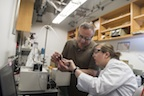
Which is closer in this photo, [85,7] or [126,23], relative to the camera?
[126,23]

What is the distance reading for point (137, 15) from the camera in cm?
245

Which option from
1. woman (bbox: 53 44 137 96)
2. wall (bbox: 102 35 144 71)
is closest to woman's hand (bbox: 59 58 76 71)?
woman (bbox: 53 44 137 96)

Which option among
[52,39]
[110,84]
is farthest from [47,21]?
[110,84]

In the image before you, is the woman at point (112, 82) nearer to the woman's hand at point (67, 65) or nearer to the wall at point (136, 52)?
the woman's hand at point (67, 65)

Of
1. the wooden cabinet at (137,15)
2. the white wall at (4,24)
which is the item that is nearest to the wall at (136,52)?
the wooden cabinet at (137,15)

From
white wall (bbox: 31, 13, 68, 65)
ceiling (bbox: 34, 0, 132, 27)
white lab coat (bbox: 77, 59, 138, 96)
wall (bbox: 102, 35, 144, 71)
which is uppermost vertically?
ceiling (bbox: 34, 0, 132, 27)

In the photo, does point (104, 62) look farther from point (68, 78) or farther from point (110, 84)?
point (68, 78)

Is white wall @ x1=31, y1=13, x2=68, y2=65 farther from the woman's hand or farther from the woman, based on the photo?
the woman

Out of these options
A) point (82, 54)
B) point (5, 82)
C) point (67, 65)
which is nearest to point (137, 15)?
point (82, 54)

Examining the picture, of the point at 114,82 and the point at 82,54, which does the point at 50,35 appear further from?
the point at 114,82

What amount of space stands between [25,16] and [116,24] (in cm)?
205

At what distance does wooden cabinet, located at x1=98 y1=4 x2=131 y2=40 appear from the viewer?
8.70ft

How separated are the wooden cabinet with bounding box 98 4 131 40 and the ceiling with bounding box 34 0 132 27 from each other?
0.32 meters

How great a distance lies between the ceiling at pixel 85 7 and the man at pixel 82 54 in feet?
6.58
